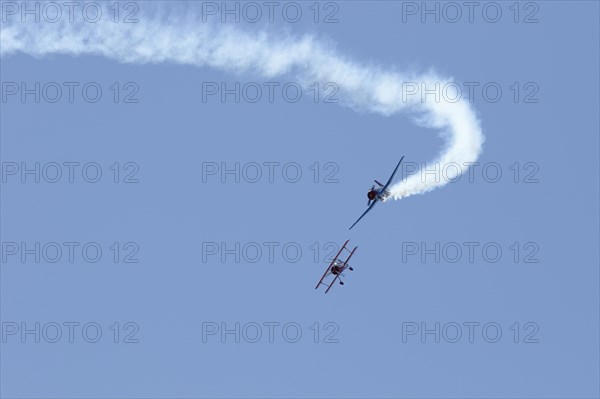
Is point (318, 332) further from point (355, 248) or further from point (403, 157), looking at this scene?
point (403, 157)

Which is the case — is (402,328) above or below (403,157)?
below

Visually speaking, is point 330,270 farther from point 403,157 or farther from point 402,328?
point 403,157

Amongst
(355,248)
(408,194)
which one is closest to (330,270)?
(355,248)

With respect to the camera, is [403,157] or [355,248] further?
[355,248]

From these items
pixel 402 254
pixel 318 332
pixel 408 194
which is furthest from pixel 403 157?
pixel 318 332

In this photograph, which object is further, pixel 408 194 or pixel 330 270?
pixel 330 270

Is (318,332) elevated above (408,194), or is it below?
below

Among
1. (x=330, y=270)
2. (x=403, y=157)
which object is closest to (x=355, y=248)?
(x=330, y=270)
